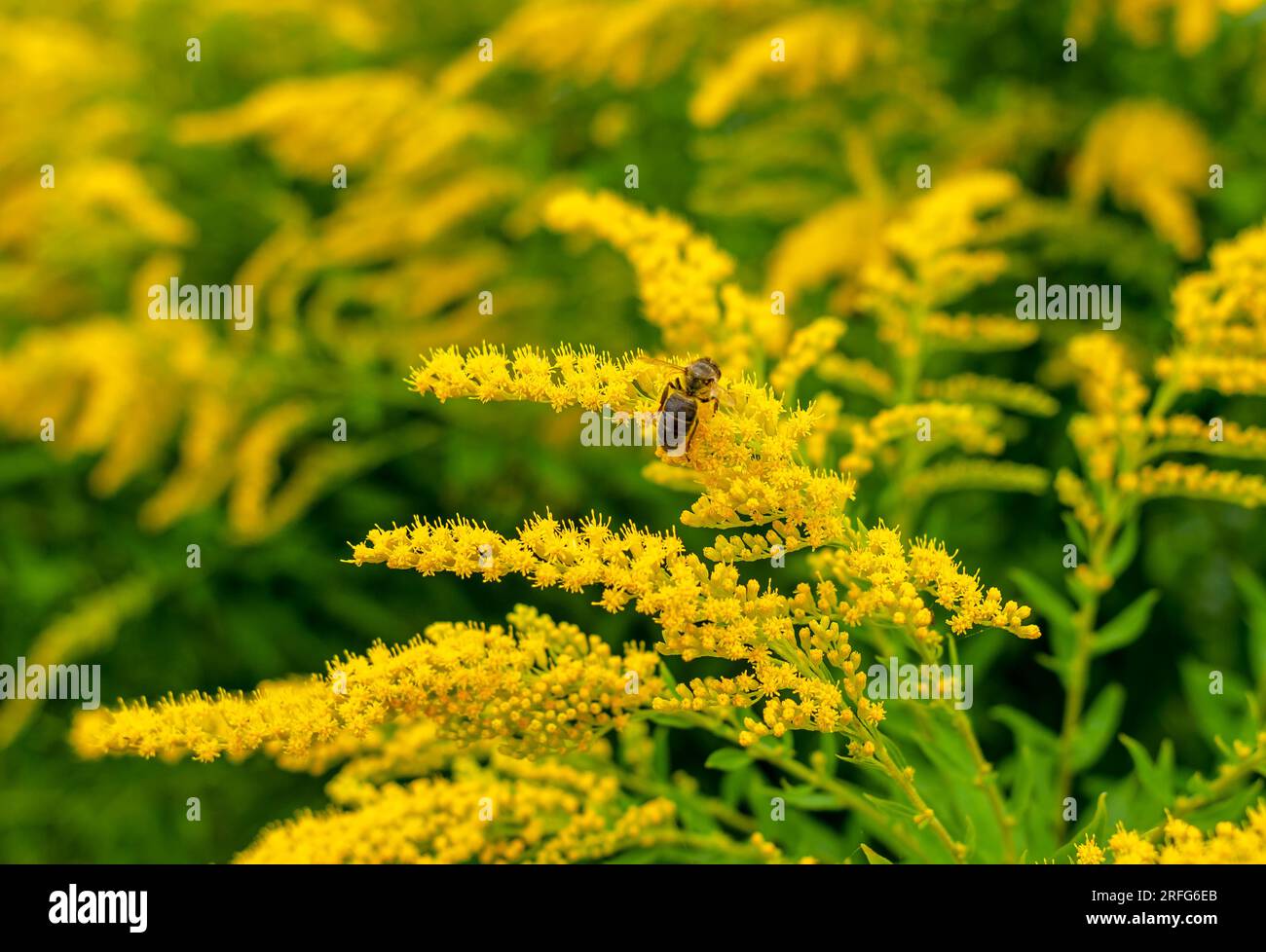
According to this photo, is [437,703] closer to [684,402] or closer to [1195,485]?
[684,402]

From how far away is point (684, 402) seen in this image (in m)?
0.81

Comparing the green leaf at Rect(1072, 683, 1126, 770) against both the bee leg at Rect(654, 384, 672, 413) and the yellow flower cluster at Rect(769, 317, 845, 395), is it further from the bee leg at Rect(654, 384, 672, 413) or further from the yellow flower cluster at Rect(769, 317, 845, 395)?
the bee leg at Rect(654, 384, 672, 413)

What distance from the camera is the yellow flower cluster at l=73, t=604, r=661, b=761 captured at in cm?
80

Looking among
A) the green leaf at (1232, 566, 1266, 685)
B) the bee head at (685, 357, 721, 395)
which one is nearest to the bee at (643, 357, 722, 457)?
the bee head at (685, 357, 721, 395)

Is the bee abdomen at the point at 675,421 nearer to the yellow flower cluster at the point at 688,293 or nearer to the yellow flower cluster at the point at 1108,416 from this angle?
the yellow flower cluster at the point at 688,293

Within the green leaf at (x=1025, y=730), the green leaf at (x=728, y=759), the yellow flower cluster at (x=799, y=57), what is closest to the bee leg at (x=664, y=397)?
the green leaf at (x=728, y=759)

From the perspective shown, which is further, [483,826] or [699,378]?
[483,826]

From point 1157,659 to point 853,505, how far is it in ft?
3.37

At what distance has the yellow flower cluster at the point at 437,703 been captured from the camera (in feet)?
2.64

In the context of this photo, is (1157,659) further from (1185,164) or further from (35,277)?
(35,277)

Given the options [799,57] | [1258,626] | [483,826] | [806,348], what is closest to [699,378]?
[806,348]

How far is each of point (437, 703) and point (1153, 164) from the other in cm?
141

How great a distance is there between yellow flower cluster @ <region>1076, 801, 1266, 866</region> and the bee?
0.39m
